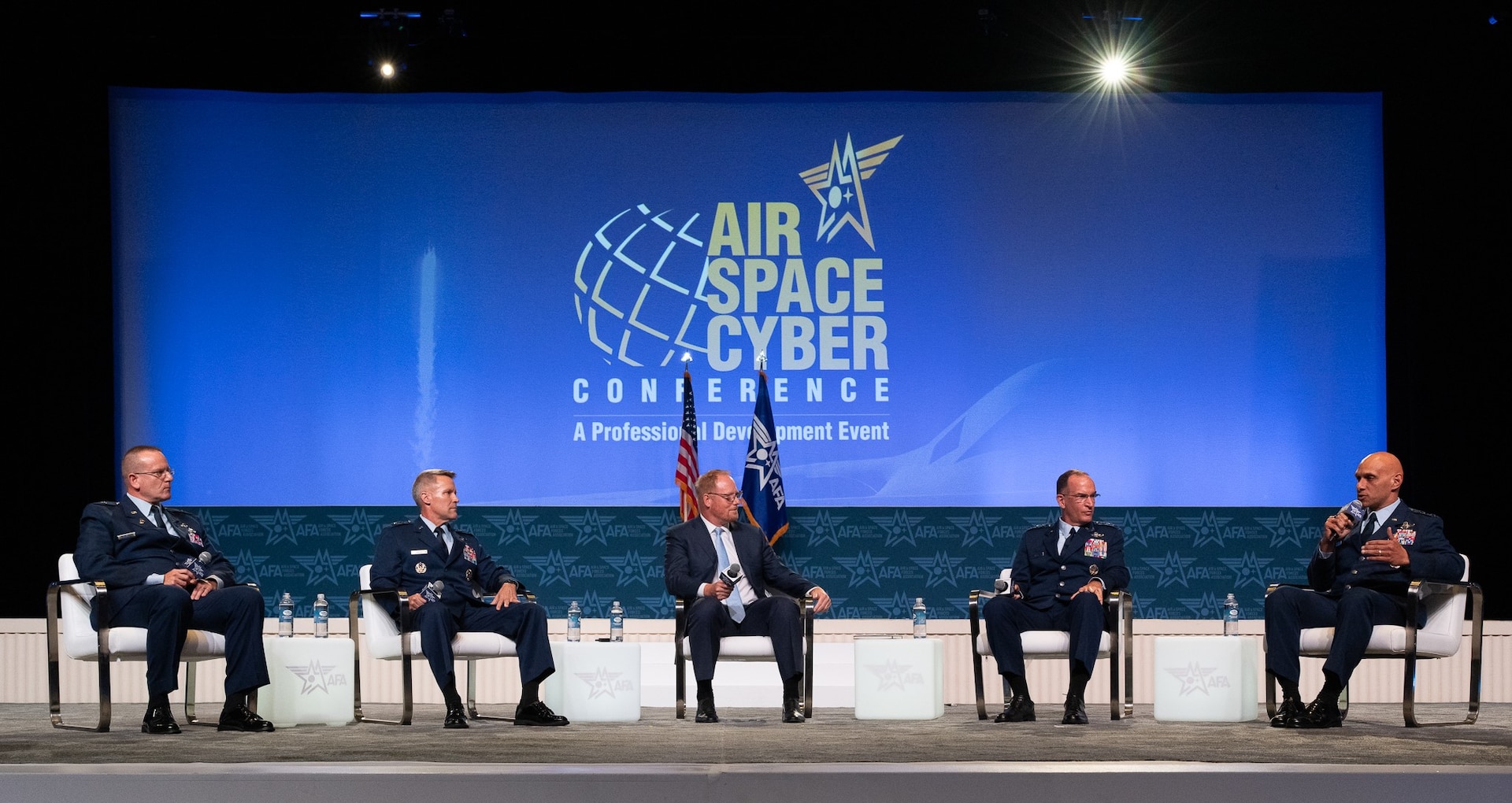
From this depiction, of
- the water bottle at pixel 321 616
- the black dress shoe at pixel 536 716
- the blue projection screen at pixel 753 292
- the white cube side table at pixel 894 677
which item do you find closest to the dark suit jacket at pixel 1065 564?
the white cube side table at pixel 894 677

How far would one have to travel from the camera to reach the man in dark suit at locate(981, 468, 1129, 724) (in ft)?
18.2

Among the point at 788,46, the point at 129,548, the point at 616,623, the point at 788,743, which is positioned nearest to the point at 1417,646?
the point at 788,743

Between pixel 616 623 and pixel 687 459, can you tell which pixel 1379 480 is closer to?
pixel 616 623

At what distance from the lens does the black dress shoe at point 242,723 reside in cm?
505

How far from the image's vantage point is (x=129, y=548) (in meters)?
5.30

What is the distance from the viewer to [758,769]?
3238mm

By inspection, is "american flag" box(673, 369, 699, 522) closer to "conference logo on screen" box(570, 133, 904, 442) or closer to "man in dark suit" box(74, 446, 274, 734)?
"conference logo on screen" box(570, 133, 904, 442)

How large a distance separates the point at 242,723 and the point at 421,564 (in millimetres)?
855

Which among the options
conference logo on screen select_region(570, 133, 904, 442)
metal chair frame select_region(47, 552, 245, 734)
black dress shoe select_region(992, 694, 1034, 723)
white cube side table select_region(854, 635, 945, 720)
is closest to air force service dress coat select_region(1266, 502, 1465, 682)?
black dress shoe select_region(992, 694, 1034, 723)

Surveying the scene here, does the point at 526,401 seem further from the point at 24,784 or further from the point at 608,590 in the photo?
the point at 24,784

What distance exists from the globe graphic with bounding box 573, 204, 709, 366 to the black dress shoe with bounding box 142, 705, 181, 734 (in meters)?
2.87

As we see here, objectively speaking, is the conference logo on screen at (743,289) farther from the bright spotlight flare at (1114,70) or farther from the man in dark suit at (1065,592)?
the man in dark suit at (1065,592)

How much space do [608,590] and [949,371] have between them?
1.83m

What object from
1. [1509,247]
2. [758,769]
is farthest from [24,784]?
[1509,247]
